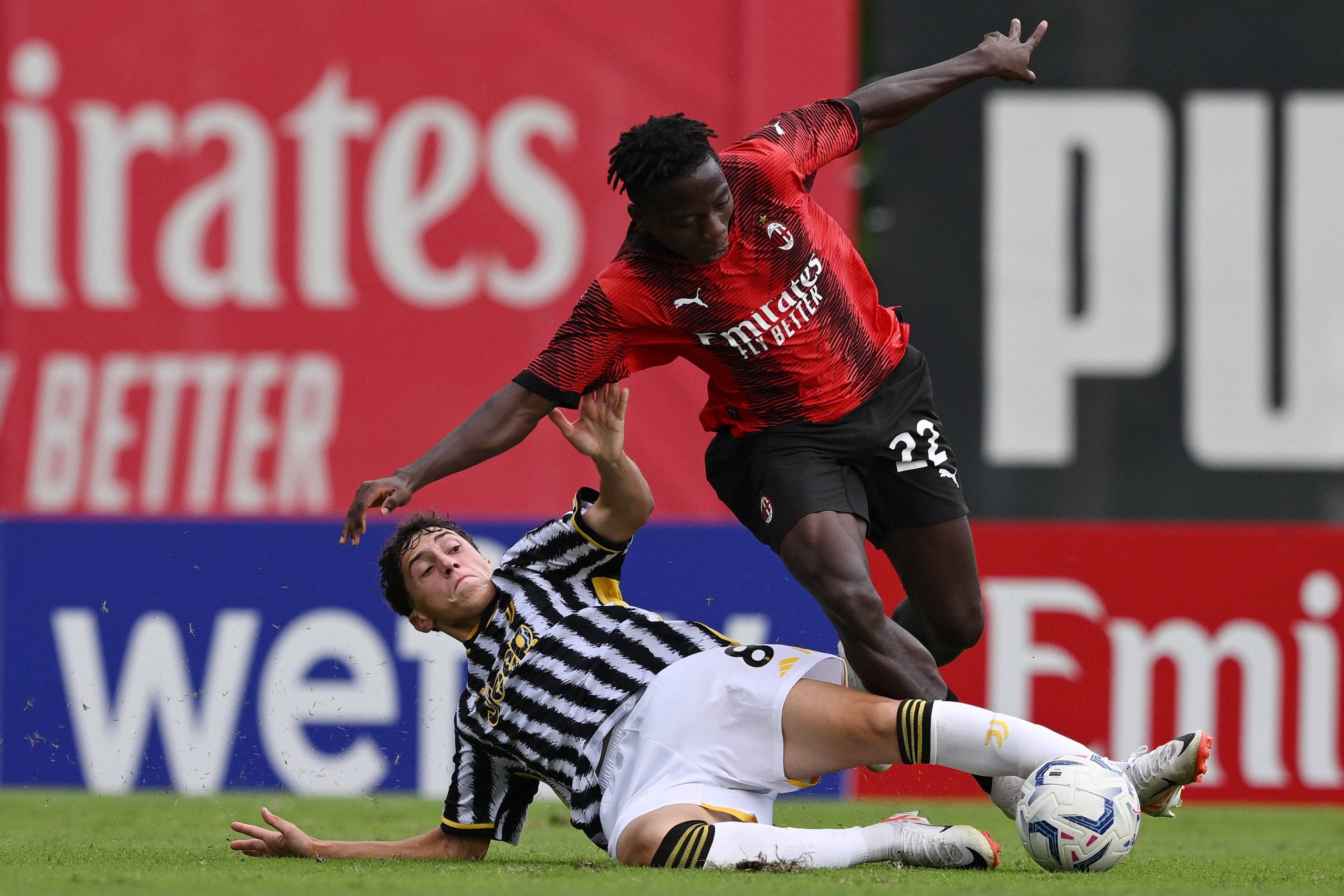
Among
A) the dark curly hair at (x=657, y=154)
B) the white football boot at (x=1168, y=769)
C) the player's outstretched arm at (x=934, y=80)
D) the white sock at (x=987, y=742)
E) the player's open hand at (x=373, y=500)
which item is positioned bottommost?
the white football boot at (x=1168, y=769)

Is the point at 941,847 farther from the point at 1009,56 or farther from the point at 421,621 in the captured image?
the point at 1009,56

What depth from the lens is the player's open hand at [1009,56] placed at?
18.0ft

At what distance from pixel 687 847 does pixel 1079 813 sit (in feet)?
3.26

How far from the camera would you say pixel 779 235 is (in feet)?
16.6

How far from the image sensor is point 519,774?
16.4 feet

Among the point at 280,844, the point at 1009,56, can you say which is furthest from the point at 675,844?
the point at 1009,56

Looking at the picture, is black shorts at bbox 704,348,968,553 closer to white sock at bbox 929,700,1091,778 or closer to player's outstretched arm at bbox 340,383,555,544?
player's outstretched arm at bbox 340,383,555,544

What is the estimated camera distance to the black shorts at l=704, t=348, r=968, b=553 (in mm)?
5133

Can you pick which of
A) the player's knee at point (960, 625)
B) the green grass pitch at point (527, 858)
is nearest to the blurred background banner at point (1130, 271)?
the green grass pitch at point (527, 858)

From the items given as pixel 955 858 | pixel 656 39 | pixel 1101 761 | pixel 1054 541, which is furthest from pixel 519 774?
pixel 656 39

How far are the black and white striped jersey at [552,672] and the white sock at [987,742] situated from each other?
0.74 meters

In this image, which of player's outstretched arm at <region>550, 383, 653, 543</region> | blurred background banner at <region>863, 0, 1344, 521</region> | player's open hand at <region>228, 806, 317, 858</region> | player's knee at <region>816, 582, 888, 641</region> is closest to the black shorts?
player's knee at <region>816, 582, 888, 641</region>

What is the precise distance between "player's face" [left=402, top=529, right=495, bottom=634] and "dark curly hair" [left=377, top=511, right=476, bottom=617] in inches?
1.0

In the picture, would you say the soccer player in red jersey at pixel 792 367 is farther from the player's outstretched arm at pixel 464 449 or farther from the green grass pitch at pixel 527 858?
the green grass pitch at pixel 527 858
